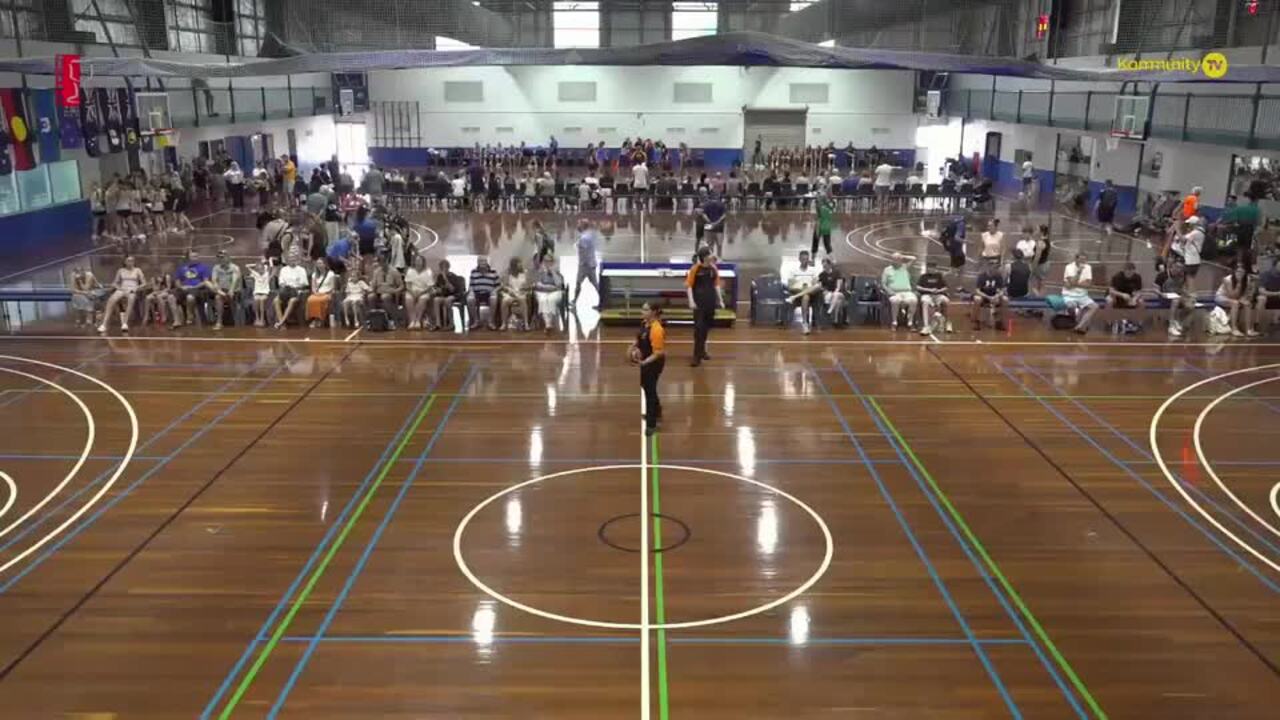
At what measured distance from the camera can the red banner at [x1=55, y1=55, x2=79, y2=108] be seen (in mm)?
17575

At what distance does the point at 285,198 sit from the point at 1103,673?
3077cm

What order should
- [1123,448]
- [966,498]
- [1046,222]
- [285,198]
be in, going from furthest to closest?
1. [285,198]
2. [1046,222]
3. [1123,448]
4. [966,498]

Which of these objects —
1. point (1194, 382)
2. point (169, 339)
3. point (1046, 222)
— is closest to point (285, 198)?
point (169, 339)

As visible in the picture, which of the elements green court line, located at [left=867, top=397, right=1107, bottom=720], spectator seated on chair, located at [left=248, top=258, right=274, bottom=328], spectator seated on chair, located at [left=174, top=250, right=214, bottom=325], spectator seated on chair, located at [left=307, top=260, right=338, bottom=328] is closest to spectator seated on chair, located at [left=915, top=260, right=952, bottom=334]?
green court line, located at [left=867, top=397, right=1107, bottom=720]

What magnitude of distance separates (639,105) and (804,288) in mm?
27687

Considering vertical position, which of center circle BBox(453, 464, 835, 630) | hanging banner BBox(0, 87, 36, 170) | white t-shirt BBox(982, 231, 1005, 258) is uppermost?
hanging banner BBox(0, 87, 36, 170)

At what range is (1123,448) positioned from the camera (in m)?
10.4

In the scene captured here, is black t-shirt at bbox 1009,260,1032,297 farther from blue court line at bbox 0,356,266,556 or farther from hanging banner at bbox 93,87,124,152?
hanging banner at bbox 93,87,124,152

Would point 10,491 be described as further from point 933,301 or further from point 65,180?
point 65,180

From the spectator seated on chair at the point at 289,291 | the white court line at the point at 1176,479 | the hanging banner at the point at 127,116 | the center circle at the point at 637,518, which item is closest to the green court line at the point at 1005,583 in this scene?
the white court line at the point at 1176,479

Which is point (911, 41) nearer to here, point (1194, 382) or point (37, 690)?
point (1194, 382)

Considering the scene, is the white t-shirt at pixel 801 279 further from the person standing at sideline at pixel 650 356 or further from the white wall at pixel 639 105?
the white wall at pixel 639 105

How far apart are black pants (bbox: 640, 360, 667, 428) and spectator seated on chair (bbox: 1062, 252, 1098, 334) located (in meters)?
8.03

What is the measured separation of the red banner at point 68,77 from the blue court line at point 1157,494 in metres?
16.8
